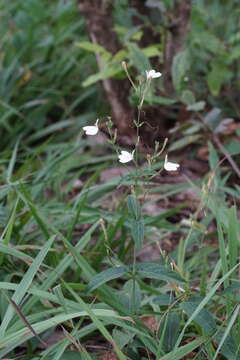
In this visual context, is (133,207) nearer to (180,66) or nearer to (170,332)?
(170,332)

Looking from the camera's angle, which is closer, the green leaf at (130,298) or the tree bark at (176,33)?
the green leaf at (130,298)

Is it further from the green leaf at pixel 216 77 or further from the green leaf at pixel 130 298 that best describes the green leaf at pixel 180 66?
the green leaf at pixel 130 298

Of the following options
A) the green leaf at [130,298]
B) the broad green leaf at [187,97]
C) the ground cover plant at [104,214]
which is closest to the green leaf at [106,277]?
the ground cover plant at [104,214]

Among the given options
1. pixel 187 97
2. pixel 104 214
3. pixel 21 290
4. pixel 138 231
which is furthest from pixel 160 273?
pixel 187 97

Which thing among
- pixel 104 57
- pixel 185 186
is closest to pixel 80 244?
pixel 185 186

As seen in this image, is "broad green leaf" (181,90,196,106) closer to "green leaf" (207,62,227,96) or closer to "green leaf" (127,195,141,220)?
"green leaf" (207,62,227,96)

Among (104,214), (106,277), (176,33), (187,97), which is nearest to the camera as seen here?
(106,277)

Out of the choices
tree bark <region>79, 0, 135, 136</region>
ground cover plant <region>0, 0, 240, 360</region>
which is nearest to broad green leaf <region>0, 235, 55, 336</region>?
ground cover plant <region>0, 0, 240, 360</region>
